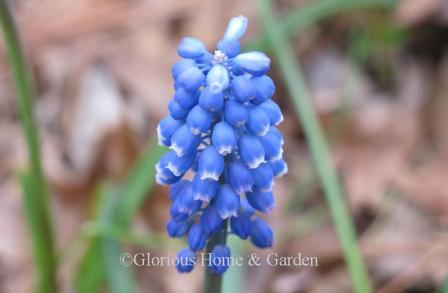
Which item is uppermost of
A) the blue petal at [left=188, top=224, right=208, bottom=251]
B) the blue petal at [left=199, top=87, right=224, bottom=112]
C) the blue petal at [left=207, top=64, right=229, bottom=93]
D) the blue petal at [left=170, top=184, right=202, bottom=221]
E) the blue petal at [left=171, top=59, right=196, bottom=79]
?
the blue petal at [left=171, top=59, right=196, bottom=79]

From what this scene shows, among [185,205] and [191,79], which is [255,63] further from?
[185,205]

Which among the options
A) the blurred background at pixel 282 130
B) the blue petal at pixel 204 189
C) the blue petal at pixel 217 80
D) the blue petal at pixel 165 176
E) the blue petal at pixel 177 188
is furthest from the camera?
the blurred background at pixel 282 130

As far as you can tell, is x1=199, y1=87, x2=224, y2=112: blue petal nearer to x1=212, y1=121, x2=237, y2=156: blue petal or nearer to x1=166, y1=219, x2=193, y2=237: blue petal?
x1=212, y1=121, x2=237, y2=156: blue petal

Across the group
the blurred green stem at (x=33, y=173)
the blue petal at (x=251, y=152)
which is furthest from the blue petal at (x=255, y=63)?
the blurred green stem at (x=33, y=173)

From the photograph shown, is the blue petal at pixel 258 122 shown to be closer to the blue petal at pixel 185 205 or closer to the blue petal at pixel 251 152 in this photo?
the blue petal at pixel 251 152

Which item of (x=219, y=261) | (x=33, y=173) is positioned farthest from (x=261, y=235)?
(x=33, y=173)

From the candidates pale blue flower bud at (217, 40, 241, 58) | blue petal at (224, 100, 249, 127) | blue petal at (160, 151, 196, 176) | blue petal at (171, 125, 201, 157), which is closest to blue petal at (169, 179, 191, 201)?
blue petal at (160, 151, 196, 176)
